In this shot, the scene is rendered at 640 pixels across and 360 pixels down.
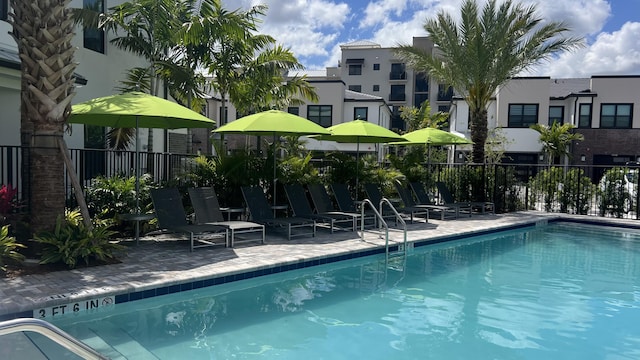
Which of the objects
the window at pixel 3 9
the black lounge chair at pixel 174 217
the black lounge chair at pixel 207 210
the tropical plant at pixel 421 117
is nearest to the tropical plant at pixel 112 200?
the black lounge chair at pixel 174 217

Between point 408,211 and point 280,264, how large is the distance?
232 inches

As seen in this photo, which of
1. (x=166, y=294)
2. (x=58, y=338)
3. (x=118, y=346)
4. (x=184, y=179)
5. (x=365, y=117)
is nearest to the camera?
(x=58, y=338)

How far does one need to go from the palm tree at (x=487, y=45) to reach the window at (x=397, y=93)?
44626 millimetres

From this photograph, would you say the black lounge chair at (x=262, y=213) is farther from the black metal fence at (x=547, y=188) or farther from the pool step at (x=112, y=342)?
the black metal fence at (x=547, y=188)

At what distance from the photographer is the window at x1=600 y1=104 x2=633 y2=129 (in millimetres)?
31766

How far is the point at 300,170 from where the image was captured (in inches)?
481

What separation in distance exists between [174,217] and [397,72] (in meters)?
56.1

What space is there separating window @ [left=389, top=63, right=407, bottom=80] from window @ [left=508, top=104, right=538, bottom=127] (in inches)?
1163

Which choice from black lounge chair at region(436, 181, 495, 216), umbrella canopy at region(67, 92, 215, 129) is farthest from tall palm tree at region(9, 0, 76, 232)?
black lounge chair at region(436, 181, 495, 216)

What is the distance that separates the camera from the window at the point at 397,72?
200ft

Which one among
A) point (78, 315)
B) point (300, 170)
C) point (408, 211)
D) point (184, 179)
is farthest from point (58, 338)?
point (408, 211)

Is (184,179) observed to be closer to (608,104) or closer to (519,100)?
(519,100)

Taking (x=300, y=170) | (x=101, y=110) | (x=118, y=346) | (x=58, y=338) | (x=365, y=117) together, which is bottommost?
(x=118, y=346)

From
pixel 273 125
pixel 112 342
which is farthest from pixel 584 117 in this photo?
pixel 112 342
